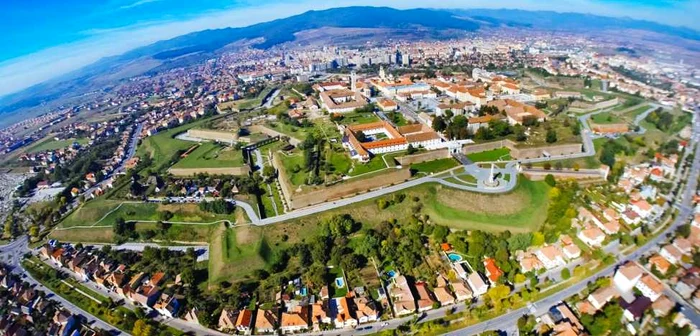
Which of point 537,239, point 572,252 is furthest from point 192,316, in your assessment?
point 572,252

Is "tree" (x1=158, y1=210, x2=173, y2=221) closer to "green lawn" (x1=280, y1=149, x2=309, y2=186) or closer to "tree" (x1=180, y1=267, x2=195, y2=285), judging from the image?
"tree" (x1=180, y1=267, x2=195, y2=285)

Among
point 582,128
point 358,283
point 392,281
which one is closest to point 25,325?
point 358,283

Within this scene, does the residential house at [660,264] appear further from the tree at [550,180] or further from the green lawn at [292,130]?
the green lawn at [292,130]

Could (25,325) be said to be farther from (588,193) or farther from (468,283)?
(588,193)

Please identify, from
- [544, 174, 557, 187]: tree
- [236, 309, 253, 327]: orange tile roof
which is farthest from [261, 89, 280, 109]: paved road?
[544, 174, 557, 187]: tree

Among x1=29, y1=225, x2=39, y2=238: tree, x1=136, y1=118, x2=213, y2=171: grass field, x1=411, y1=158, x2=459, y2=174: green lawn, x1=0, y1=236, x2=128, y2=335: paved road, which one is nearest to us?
x1=0, y1=236, x2=128, y2=335: paved road

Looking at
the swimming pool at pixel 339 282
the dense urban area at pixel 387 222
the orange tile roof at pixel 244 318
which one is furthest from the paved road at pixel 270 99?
the orange tile roof at pixel 244 318

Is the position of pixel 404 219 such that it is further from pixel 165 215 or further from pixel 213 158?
pixel 213 158
